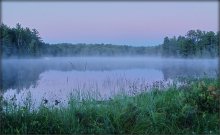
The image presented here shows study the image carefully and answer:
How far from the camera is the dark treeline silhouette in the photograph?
886cm

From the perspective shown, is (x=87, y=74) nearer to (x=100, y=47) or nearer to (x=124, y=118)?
(x=100, y=47)

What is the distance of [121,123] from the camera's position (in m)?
6.04

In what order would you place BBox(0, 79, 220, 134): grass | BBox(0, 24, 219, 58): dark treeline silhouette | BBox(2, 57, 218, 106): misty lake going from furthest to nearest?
BBox(0, 24, 219, 58): dark treeline silhouette → BBox(2, 57, 218, 106): misty lake → BBox(0, 79, 220, 134): grass

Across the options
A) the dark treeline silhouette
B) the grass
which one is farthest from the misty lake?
the grass

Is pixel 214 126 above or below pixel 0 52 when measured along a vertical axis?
below

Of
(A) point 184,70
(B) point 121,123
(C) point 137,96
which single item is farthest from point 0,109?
(A) point 184,70

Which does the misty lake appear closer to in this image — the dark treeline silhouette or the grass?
the dark treeline silhouette

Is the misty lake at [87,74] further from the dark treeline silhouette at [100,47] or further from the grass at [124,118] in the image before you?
the grass at [124,118]

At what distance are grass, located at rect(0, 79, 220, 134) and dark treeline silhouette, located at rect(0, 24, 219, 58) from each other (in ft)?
9.02

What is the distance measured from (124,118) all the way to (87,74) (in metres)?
4.48

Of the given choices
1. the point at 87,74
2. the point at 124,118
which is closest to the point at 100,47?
the point at 87,74

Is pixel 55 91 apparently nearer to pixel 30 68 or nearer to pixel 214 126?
pixel 30 68

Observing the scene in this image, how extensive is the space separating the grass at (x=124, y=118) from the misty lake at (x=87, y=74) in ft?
3.07

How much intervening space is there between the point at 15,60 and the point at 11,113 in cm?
321
